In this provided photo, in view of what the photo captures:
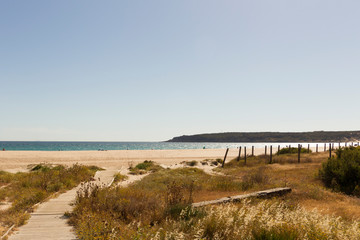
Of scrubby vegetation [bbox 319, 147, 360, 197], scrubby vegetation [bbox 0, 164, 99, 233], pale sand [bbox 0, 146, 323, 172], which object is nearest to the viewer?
scrubby vegetation [bbox 0, 164, 99, 233]

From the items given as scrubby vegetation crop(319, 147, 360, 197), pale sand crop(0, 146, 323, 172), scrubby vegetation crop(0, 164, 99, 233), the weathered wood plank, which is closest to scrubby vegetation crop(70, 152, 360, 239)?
the weathered wood plank

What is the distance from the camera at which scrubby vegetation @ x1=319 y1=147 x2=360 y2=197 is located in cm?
1462

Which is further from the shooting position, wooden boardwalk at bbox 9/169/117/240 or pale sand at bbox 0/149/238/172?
pale sand at bbox 0/149/238/172

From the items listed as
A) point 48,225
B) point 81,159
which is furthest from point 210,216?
point 81,159

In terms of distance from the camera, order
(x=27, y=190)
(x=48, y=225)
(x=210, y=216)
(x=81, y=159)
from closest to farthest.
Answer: (x=210, y=216)
(x=48, y=225)
(x=27, y=190)
(x=81, y=159)

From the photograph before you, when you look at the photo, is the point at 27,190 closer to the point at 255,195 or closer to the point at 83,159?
the point at 255,195

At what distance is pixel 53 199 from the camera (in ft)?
34.2

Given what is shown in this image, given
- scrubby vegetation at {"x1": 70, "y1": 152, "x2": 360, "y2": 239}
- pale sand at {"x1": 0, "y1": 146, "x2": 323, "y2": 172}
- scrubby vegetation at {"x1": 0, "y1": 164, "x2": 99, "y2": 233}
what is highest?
scrubby vegetation at {"x1": 70, "y1": 152, "x2": 360, "y2": 239}

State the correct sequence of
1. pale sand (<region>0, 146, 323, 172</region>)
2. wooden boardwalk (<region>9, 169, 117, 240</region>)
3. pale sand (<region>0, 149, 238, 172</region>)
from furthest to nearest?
pale sand (<region>0, 149, 238, 172</region>), pale sand (<region>0, 146, 323, 172</region>), wooden boardwalk (<region>9, 169, 117, 240</region>)

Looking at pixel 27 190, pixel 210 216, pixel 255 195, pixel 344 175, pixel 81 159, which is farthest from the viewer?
pixel 81 159

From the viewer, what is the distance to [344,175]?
15.1 metres

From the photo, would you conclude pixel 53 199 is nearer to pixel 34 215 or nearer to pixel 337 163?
pixel 34 215

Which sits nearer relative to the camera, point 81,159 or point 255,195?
point 255,195

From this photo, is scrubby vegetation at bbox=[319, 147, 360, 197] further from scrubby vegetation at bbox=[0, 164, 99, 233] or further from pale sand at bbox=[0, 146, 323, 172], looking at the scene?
pale sand at bbox=[0, 146, 323, 172]
